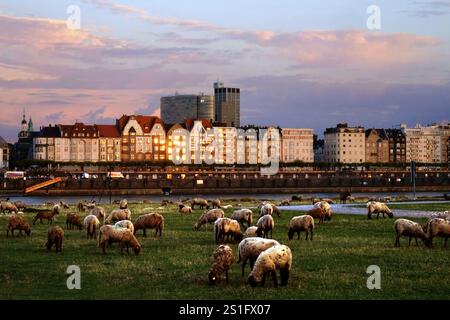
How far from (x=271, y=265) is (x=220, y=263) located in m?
1.90

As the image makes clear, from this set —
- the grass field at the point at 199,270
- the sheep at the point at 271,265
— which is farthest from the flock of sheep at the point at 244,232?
the grass field at the point at 199,270

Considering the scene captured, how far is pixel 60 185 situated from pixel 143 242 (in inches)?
4878

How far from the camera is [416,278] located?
902 inches

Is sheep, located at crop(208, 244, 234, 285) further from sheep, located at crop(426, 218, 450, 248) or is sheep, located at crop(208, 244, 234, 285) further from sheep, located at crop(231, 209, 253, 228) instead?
sheep, located at crop(231, 209, 253, 228)

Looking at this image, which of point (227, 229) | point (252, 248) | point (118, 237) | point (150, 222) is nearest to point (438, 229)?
point (227, 229)

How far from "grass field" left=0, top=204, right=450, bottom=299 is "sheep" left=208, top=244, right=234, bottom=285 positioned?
392mm

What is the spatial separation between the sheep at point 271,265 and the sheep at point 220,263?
1.31 metres

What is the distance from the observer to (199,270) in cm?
2478

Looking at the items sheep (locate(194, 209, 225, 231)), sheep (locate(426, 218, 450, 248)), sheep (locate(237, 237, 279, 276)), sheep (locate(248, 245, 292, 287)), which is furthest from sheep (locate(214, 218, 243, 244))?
sheep (locate(248, 245, 292, 287))

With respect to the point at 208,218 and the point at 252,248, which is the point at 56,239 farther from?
the point at 208,218

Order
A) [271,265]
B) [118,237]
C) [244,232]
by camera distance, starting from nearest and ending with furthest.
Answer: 1. [271,265]
2. [118,237]
3. [244,232]

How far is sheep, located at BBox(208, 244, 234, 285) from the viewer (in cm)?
2194
